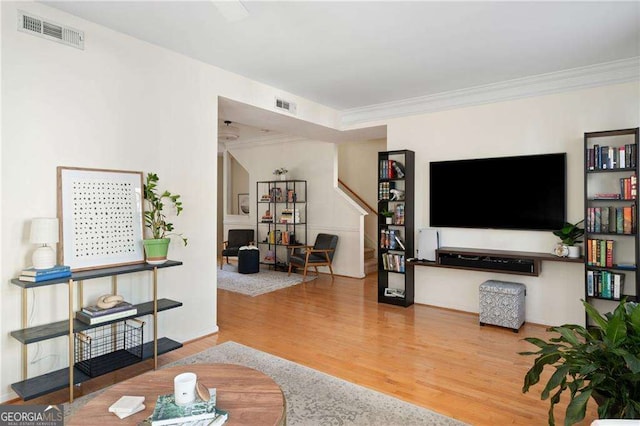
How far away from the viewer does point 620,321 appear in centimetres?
180

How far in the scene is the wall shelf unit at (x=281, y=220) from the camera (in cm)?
773

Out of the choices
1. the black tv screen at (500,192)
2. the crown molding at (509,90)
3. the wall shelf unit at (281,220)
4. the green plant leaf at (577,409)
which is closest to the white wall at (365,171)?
the wall shelf unit at (281,220)

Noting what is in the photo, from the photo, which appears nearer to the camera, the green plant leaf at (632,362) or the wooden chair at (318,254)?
the green plant leaf at (632,362)

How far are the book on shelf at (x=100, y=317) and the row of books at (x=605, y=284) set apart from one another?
4240 mm

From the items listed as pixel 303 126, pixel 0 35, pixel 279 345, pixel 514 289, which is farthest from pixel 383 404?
pixel 303 126

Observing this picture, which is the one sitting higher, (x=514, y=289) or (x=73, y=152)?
(x=73, y=152)

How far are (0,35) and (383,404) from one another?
142 inches

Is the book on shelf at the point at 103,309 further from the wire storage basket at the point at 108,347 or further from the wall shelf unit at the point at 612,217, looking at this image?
the wall shelf unit at the point at 612,217

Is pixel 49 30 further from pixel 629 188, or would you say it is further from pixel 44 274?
pixel 629 188

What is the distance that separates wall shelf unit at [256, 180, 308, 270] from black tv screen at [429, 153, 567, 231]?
10.9 feet

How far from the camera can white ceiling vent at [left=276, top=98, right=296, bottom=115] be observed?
15.4 ft

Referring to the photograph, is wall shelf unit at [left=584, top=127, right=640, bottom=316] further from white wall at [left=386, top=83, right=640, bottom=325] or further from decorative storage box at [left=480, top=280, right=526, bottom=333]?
decorative storage box at [left=480, top=280, right=526, bottom=333]

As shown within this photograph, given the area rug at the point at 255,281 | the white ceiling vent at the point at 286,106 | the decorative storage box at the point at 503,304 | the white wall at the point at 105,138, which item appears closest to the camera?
the white wall at the point at 105,138

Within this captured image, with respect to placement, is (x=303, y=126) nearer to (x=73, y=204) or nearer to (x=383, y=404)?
(x=73, y=204)
